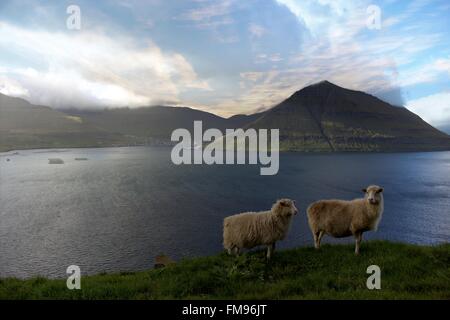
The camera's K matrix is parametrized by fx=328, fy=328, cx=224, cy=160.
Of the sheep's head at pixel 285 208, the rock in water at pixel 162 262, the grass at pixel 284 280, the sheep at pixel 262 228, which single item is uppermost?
the sheep's head at pixel 285 208

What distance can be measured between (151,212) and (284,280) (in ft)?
292

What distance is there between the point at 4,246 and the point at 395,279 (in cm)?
8068

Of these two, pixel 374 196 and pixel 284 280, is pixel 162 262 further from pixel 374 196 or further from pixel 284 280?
pixel 374 196

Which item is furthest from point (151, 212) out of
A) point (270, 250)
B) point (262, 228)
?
point (270, 250)

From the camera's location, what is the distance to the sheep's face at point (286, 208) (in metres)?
17.4

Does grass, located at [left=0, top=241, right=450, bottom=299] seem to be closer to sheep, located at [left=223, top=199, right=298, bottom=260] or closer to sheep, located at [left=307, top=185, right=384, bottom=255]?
sheep, located at [left=223, top=199, right=298, bottom=260]

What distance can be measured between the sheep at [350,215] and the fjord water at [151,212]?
47617mm

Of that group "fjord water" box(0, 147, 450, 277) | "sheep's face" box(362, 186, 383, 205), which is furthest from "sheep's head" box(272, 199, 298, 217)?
"fjord water" box(0, 147, 450, 277)

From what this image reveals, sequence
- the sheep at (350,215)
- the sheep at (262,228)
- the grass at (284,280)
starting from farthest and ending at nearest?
the sheep at (262,228) → the sheep at (350,215) → the grass at (284,280)

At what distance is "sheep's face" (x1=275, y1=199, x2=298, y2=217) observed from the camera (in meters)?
17.4

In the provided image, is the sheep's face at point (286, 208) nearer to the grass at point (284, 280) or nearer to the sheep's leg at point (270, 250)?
the sheep's leg at point (270, 250)

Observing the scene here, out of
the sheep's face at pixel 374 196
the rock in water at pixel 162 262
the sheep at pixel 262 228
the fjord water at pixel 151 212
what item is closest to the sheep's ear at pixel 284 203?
the sheep at pixel 262 228

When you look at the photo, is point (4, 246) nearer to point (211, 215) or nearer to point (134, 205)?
point (134, 205)

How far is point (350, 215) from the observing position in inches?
701
